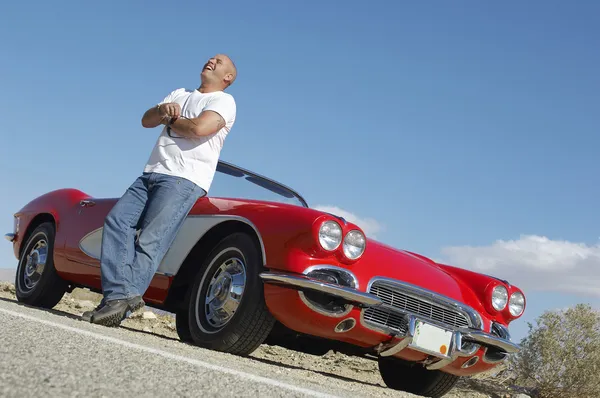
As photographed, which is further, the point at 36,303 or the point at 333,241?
the point at 36,303

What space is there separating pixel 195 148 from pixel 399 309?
1.64m

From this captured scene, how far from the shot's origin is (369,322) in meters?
4.23

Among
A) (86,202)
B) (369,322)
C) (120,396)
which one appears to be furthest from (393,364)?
(120,396)

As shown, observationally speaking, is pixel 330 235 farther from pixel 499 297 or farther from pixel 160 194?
pixel 499 297

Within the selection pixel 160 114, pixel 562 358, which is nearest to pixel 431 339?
pixel 160 114

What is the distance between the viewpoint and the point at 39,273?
20.9 ft

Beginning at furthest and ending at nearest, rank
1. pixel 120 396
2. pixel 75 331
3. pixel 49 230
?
pixel 49 230
pixel 75 331
pixel 120 396

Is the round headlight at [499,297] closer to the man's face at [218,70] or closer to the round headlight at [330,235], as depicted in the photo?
the round headlight at [330,235]

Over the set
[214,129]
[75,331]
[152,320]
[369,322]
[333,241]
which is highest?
[214,129]

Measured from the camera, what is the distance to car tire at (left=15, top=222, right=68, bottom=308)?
620 centimetres

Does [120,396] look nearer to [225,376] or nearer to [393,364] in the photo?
[225,376]

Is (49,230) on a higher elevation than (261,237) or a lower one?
lower

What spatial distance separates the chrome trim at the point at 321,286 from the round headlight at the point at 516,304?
1535 mm

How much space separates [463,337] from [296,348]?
1.06m
